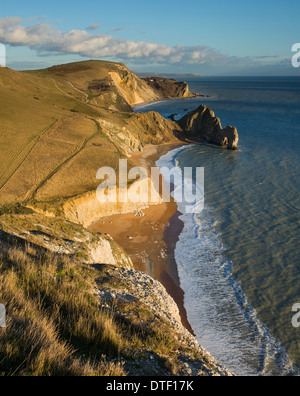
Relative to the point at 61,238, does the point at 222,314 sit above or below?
below

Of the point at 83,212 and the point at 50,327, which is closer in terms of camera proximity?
the point at 50,327

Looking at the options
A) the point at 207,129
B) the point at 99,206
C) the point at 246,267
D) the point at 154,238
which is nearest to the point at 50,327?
the point at 246,267

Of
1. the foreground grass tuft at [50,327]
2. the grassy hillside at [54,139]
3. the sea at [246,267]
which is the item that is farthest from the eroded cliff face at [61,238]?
the grassy hillside at [54,139]

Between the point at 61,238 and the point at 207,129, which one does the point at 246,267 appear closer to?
the point at 61,238

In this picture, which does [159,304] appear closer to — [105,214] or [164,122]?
[105,214]

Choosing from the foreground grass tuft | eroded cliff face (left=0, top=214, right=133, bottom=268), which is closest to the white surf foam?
eroded cliff face (left=0, top=214, right=133, bottom=268)

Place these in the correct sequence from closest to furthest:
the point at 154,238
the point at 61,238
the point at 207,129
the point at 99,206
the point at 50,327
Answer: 1. the point at 50,327
2. the point at 61,238
3. the point at 154,238
4. the point at 99,206
5. the point at 207,129

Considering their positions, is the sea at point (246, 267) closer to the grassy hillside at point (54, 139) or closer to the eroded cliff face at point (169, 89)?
the grassy hillside at point (54, 139)
